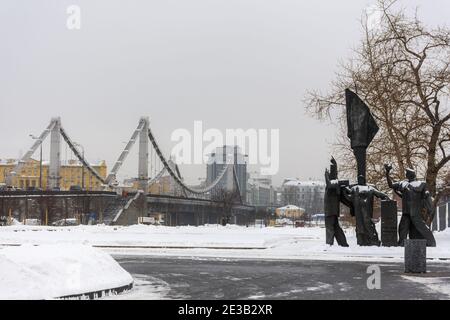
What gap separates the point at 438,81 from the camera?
2952 centimetres

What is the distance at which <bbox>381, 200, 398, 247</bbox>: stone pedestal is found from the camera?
22469 mm

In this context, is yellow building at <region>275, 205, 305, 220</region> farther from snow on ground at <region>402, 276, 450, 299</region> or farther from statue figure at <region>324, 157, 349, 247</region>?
snow on ground at <region>402, 276, 450, 299</region>

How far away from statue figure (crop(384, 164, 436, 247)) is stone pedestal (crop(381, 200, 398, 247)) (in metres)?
0.34

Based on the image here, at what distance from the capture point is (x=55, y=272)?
10.2 meters

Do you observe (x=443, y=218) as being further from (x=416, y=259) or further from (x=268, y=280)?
(x=268, y=280)

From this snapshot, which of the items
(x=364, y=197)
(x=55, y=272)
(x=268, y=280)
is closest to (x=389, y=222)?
(x=364, y=197)

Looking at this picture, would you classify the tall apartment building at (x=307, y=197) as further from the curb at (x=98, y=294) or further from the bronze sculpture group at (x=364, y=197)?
the curb at (x=98, y=294)

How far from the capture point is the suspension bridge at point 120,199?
6750 cm

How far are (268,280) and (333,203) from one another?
9700mm

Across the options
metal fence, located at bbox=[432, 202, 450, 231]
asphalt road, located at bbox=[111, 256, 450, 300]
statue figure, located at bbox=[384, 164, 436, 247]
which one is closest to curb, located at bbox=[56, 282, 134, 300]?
asphalt road, located at bbox=[111, 256, 450, 300]

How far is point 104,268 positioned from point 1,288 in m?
2.40

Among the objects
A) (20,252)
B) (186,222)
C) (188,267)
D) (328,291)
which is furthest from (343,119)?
(186,222)

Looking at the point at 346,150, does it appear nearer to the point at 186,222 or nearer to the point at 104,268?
the point at 104,268

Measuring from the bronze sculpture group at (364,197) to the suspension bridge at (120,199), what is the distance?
1549 inches
